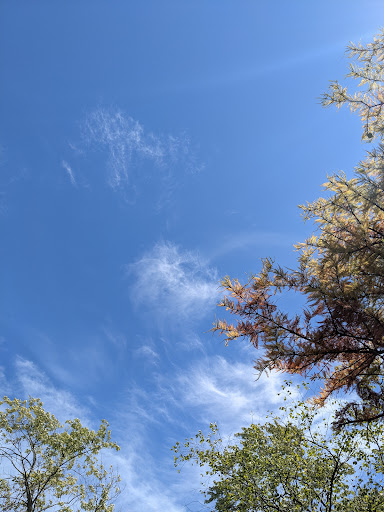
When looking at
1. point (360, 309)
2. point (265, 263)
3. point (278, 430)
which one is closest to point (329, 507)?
point (278, 430)

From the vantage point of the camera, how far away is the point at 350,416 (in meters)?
7.88

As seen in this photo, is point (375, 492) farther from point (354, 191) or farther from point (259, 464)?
point (354, 191)

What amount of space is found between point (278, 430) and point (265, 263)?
7.71 metres

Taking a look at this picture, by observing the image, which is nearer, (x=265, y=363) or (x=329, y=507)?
(x=265, y=363)

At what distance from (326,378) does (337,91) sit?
6.92 meters

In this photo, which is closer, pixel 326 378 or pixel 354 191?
pixel 354 191

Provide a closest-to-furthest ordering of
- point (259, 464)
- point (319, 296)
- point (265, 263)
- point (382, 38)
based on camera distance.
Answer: point (319, 296)
point (265, 263)
point (382, 38)
point (259, 464)

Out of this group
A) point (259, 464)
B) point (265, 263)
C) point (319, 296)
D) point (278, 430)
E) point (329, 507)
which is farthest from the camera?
point (278, 430)

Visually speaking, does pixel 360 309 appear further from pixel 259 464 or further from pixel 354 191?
pixel 259 464

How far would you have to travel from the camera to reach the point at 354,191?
6.55 meters

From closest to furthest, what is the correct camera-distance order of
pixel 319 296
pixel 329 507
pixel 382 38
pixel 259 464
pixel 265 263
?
1. pixel 319 296
2. pixel 265 263
3. pixel 382 38
4. pixel 329 507
5. pixel 259 464

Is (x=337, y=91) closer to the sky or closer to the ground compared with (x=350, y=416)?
closer to the sky

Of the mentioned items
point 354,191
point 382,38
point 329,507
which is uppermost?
point 382,38

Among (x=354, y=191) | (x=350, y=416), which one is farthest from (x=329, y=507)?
(x=354, y=191)
